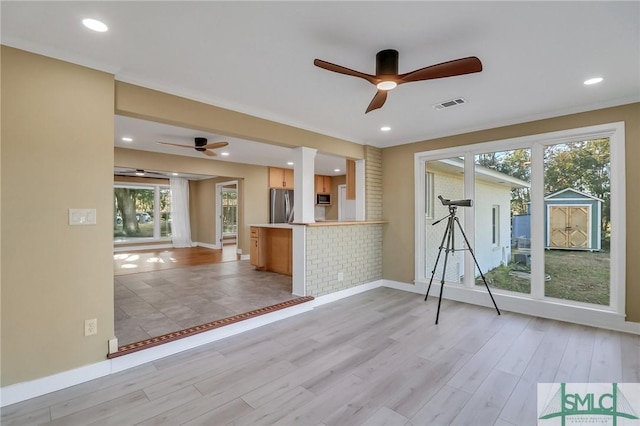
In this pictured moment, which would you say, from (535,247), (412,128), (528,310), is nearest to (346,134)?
(412,128)

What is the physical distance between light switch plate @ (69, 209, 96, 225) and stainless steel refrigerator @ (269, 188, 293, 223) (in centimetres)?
565

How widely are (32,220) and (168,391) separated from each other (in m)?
1.53

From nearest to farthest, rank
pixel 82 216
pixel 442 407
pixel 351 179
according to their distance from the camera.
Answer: pixel 442 407
pixel 82 216
pixel 351 179

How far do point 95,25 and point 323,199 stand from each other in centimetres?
760

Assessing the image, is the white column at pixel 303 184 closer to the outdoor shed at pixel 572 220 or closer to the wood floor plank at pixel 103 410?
the wood floor plank at pixel 103 410

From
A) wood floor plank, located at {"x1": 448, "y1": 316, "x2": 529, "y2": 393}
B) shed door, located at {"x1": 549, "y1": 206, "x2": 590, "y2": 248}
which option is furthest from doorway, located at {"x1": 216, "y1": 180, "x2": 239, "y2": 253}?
shed door, located at {"x1": 549, "y1": 206, "x2": 590, "y2": 248}

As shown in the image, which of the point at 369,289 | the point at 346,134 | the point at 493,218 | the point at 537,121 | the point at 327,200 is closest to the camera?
the point at 537,121

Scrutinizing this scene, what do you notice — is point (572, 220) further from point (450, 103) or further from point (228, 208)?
point (228, 208)

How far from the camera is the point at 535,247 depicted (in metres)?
3.65

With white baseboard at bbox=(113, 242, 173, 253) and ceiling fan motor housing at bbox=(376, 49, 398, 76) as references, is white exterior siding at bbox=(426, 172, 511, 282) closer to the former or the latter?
ceiling fan motor housing at bbox=(376, 49, 398, 76)

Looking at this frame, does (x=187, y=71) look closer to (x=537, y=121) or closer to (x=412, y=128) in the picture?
(x=412, y=128)

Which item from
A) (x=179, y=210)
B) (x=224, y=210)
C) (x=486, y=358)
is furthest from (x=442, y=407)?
(x=179, y=210)

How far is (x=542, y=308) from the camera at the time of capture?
3.56 metres

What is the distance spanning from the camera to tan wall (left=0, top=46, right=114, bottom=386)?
6.54 ft
